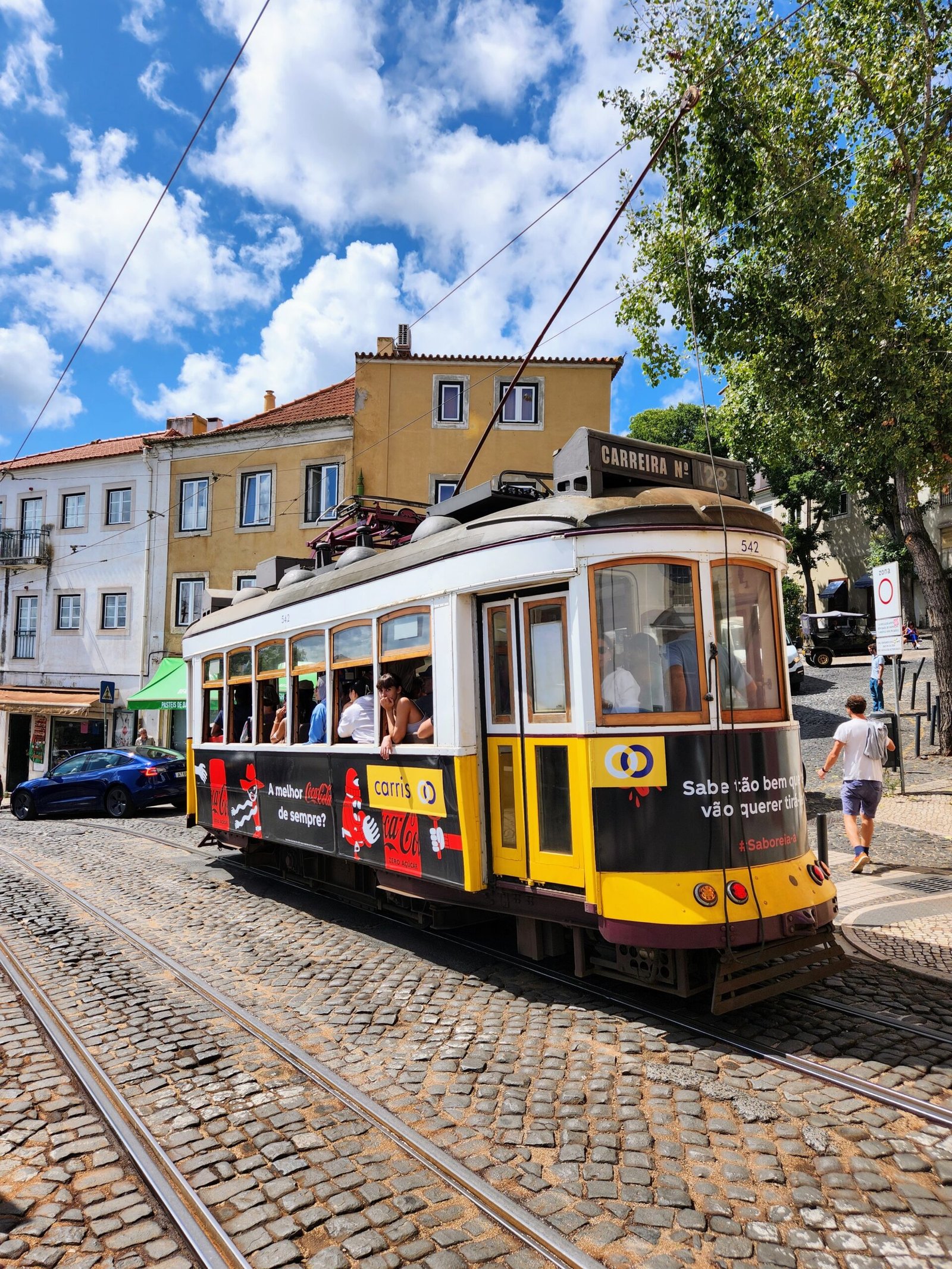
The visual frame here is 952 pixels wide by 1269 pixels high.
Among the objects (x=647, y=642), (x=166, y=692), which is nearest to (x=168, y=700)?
(x=166, y=692)

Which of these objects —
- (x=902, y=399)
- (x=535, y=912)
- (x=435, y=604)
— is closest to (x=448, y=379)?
(x=902, y=399)

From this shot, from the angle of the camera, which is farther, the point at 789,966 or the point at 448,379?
the point at 448,379

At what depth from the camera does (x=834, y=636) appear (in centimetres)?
3083

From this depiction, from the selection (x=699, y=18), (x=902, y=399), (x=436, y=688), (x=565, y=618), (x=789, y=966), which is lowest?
(x=789, y=966)

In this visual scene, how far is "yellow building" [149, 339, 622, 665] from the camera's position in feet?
76.2

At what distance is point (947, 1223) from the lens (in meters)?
3.19

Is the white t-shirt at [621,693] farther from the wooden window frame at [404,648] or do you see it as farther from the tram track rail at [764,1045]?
the tram track rail at [764,1045]

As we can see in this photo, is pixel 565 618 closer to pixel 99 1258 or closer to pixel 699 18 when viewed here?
pixel 99 1258

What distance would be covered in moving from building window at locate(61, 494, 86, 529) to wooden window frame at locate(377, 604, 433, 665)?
24709mm

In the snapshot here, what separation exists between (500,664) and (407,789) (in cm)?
132

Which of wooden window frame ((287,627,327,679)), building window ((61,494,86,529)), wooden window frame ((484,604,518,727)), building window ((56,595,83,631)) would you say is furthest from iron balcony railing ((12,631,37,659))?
wooden window frame ((484,604,518,727))

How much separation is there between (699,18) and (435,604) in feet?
42.8

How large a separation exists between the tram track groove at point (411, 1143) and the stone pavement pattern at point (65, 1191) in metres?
0.29

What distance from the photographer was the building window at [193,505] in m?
25.9
